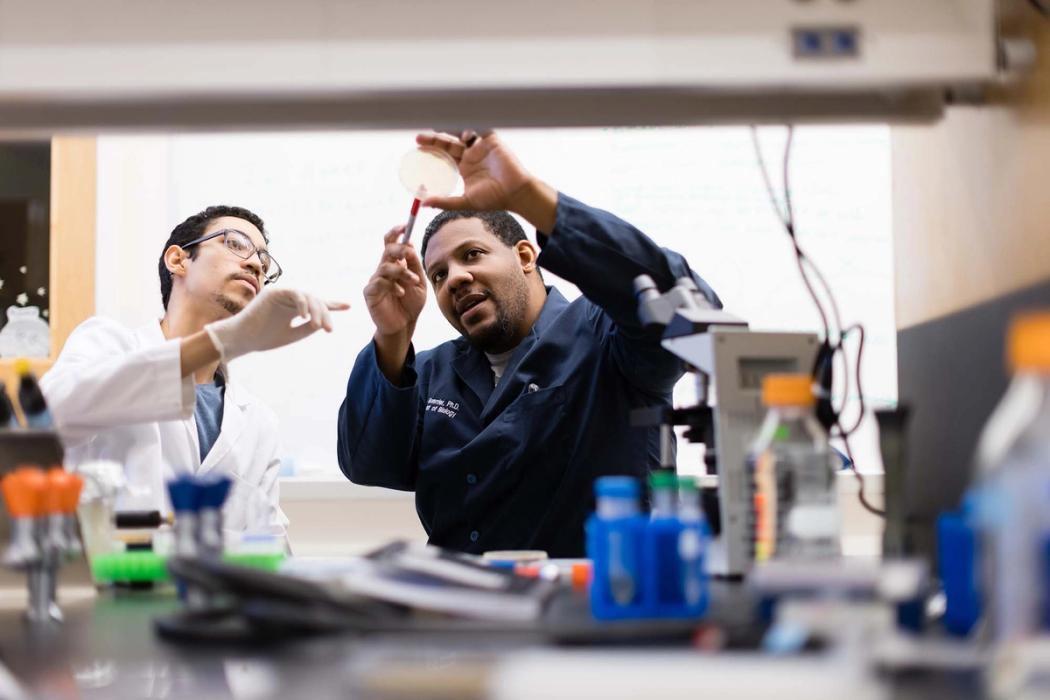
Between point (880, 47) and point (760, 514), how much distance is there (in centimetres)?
49

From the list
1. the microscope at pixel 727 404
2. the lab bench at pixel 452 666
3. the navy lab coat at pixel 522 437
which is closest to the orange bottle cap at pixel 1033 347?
the lab bench at pixel 452 666

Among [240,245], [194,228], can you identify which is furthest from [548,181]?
[194,228]

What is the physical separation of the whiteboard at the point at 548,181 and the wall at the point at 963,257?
105 cm

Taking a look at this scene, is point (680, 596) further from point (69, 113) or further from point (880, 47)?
point (69, 113)

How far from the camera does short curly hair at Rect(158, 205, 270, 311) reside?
8.87 ft

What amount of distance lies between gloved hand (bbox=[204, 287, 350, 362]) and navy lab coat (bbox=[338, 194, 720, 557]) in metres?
0.29

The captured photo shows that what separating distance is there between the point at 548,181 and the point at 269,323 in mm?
1249

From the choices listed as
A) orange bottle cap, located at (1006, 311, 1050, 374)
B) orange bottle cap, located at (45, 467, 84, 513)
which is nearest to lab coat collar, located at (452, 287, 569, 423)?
orange bottle cap, located at (45, 467, 84, 513)

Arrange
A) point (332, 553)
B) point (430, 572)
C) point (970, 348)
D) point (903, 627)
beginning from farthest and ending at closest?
point (332, 553) < point (970, 348) < point (430, 572) < point (903, 627)

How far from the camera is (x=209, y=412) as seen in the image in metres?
2.57

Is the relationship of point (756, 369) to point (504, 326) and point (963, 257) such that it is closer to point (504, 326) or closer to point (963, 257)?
point (963, 257)

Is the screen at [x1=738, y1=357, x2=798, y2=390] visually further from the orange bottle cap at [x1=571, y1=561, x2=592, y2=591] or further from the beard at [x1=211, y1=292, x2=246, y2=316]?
the beard at [x1=211, y1=292, x2=246, y2=316]

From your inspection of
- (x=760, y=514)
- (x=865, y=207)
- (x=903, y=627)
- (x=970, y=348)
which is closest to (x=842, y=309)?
(x=865, y=207)

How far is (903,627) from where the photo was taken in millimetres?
855
